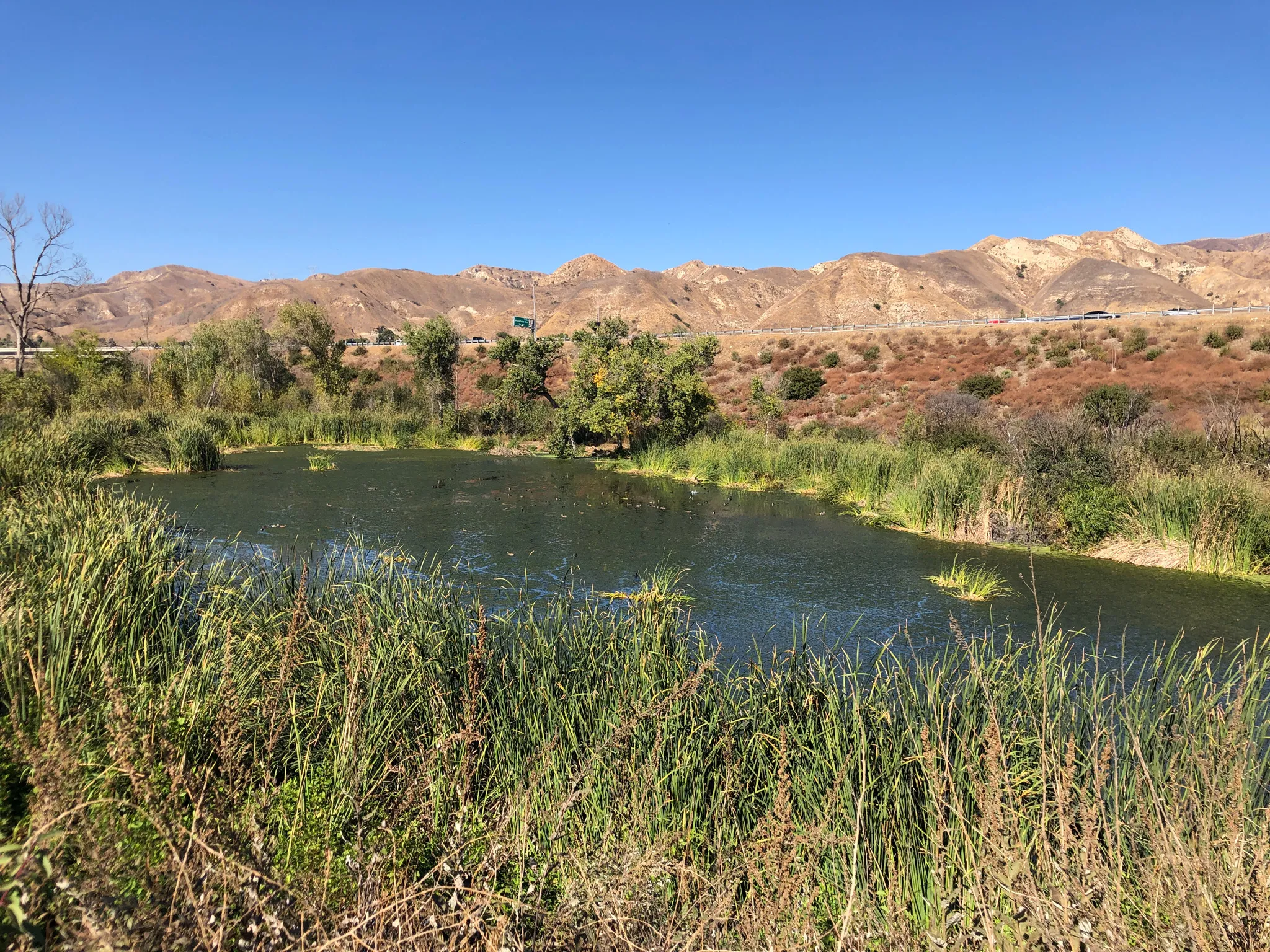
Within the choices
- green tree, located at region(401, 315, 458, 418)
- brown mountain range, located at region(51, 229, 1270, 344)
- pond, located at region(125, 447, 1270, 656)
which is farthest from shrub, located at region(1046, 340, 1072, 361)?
brown mountain range, located at region(51, 229, 1270, 344)

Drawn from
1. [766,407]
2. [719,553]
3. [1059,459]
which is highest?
[766,407]

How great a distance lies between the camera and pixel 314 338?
40.6 m

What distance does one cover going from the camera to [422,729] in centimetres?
379

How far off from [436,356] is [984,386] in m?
26.1

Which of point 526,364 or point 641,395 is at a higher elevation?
point 526,364

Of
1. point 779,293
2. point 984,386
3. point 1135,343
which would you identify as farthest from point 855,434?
point 779,293

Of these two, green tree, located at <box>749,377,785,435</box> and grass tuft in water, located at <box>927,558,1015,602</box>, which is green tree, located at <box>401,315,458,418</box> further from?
grass tuft in water, located at <box>927,558,1015,602</box>

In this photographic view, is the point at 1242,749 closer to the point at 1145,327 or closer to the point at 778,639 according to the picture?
the point at 778,639

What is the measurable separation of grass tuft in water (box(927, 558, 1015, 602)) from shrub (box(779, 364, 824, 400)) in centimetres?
2732

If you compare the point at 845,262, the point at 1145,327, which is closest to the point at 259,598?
A: the point at 1145,327

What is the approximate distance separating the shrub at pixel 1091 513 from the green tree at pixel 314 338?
3575cm

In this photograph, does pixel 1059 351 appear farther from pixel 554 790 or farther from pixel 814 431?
pixel 554 790

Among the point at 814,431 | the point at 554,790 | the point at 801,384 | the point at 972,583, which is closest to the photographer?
the point at 554,790

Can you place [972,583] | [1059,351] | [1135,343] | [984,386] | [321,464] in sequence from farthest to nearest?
[1059,351], [1135,343], [984,386], [321,464], [972,583]
